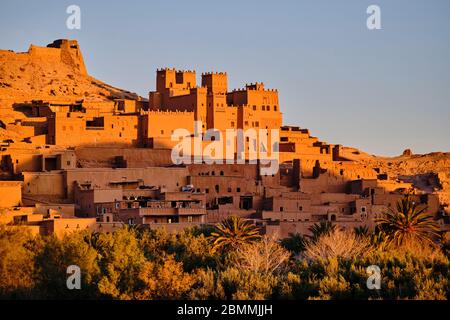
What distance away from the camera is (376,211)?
5703cm

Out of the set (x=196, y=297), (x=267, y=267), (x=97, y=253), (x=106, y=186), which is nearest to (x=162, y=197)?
(x=106, y=186)

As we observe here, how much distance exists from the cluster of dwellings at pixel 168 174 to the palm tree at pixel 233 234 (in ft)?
5.66

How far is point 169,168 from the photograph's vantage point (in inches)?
2250

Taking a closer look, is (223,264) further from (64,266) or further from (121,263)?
(64,266)

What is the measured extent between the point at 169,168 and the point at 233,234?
30.3 ft

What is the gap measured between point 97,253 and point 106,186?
10390 millimetres

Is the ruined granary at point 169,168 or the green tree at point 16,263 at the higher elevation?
the ruined granary at point 169,168

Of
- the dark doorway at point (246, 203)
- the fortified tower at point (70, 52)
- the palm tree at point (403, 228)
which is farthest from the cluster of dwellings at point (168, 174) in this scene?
the fortified tower at point (70, 52)

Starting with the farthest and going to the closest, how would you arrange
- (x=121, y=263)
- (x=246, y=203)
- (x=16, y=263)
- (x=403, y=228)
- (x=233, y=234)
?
(x=246, y=203) < (x=233, y=234) < (x=403, y=228) < (x=121, y=263) < (x=16, y=263)

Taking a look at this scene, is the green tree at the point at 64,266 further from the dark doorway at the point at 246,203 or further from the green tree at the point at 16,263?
the dark doorway at the point at 246,203

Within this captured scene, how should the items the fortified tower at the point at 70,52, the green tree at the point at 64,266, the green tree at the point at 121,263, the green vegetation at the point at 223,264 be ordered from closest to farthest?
the green vegetation at the point at 223,264, the green tree at the point at 121,263, the green tree at the point at 64,266, the fortified tower at the point at 70,52

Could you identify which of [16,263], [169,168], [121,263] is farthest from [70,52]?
[121,263]

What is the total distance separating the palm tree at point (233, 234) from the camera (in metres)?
48.1

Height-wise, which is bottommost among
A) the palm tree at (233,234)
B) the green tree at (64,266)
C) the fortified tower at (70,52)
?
the green tree at (64,266)
